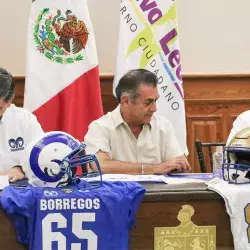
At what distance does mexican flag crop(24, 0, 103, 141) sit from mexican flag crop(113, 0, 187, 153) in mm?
244

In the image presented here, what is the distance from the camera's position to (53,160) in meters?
2.05

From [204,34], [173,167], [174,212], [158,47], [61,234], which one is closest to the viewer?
[61,234]

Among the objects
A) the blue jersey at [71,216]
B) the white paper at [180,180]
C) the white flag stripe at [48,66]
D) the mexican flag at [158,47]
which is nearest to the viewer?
the blue jersey at [71,216]

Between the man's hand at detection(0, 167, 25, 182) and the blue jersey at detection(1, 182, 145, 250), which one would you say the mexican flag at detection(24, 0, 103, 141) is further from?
the blue jersey at detection(1, 182, 145, 250)

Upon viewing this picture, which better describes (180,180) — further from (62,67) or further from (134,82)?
(62,67)

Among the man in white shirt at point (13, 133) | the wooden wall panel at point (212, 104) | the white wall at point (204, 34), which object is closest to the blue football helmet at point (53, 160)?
the man in white shirt at point (13, 133)

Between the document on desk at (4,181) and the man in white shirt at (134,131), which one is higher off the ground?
the man in white shirt at (134,131)

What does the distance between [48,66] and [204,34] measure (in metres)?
1.28

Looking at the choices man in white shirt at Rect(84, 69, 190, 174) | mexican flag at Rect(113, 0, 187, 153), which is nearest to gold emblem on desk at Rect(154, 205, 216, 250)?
man in white shirt at Rect(84, 69, 190, 174)

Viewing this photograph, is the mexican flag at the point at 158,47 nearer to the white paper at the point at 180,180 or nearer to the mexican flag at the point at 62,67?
the mexican flag at the point at 62,67

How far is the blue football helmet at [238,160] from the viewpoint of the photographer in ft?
7.21

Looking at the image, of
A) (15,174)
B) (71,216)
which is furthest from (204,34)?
(71,216)

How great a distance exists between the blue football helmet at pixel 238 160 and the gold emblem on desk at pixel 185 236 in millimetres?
Result: 215

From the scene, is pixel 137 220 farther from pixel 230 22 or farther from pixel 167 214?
pixel 230 22
